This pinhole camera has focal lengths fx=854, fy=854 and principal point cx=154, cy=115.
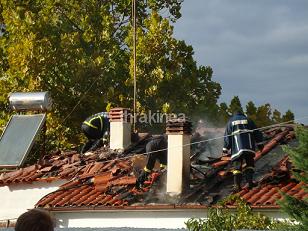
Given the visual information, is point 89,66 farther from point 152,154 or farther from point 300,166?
point 300,166

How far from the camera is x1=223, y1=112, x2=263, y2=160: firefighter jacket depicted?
57.3ft

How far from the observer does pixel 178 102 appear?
33.1 meters

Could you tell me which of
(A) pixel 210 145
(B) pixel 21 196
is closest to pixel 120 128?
(A) pixel 210 145

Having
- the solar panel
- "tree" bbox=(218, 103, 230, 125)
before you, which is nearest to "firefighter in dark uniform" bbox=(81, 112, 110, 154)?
the solar panel

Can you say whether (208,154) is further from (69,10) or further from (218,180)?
(69,10)

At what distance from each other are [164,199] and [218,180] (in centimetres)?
132

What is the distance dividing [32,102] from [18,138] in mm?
1792

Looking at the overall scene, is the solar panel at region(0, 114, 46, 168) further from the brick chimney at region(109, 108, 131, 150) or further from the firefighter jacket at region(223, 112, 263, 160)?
the firefighter jacket at region(223, 112, 263, 160)

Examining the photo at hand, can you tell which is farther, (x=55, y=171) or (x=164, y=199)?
(x=55, y=171)

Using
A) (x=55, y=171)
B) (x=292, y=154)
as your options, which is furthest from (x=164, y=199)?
(x=292, y=154)

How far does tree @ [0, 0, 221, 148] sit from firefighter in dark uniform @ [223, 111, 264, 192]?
13464 mm

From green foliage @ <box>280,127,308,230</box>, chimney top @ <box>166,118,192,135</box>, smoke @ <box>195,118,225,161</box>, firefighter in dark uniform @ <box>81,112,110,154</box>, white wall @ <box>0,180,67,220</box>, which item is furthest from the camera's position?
firefighter in dark uniform @ <box>81,112,110,154</box>

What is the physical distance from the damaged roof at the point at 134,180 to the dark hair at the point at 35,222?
1017 centimetres

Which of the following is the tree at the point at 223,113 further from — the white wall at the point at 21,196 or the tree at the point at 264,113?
the white wall at the point at 21,196
